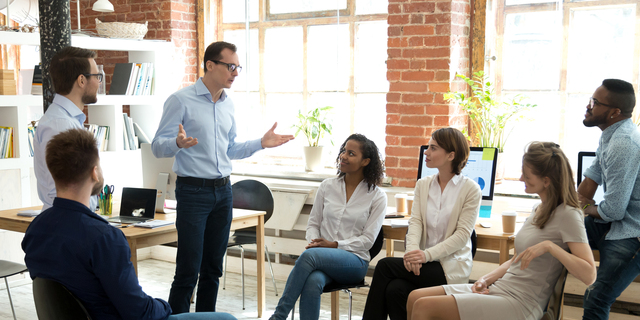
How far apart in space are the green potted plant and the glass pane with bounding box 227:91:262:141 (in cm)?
182

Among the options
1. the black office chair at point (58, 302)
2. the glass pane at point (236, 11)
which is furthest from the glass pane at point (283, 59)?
the black office chair at point (58, 302)

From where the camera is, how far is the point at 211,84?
9.93 feet

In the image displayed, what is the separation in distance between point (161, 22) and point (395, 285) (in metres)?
3.41

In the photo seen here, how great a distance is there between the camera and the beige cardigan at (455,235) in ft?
9.09

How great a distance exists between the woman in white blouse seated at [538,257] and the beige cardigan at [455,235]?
36 cm

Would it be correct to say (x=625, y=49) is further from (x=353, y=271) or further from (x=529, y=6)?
(x=353, y=271)

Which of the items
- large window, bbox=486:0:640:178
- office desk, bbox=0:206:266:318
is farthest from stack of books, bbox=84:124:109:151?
large window, bbox=486:0:640:178

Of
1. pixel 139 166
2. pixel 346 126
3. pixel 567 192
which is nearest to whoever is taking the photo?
pixel 567 192

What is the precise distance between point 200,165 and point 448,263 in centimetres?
131

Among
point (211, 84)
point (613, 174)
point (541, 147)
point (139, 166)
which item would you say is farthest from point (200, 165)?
point (139, 166)

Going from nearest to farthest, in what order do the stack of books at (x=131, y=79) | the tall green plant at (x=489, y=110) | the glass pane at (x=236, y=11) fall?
the tall green plant at (x=489, y=110) < the stack of books at (x=131, y=79) < the glass pane at (x=236, y=11)

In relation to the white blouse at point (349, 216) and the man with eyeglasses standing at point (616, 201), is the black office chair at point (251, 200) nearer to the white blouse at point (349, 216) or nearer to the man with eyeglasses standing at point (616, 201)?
the white blouse at point (349, 216)

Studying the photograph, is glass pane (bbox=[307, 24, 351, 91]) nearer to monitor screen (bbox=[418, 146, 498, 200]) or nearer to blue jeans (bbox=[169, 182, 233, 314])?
monitor screen (bbox=[418, 146, 498, 200])

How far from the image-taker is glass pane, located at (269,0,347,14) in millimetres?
4694
